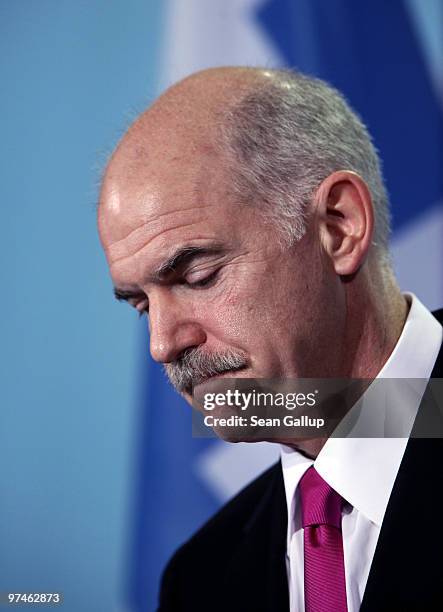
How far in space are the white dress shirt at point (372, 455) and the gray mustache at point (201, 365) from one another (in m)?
0.20

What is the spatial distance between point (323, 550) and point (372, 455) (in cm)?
15

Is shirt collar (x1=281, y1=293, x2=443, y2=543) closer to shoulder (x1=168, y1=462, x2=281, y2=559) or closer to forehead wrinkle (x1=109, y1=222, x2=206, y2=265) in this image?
shoulder (x1=168, y1=462, x2=281, y2=559)

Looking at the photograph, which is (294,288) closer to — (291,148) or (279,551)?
(291,148)

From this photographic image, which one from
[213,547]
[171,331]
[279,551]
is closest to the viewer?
[171,331]

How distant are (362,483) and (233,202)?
0.41 metres

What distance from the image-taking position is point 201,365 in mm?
917

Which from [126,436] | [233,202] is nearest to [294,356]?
[233,202]

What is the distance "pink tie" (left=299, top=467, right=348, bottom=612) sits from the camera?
0.93 metres

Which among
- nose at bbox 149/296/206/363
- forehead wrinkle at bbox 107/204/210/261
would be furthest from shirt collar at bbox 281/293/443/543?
forehead wrinkle at bbox 107/204/210/261

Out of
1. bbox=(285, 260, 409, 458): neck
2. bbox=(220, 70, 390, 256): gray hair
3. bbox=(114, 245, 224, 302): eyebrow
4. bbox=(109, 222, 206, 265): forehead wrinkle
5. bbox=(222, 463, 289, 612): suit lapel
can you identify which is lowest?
bbox=(222, 463, 289, 612): suit lapel

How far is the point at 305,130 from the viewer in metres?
1.00

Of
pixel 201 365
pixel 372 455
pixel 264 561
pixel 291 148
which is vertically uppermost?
pixel 291 148

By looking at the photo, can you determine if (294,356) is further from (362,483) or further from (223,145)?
(223,145)

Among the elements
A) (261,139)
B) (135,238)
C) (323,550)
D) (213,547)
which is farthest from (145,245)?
(213,547)
